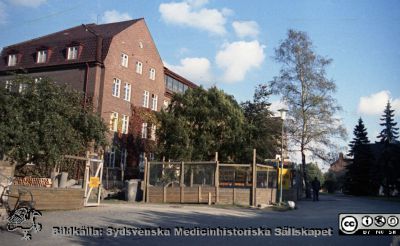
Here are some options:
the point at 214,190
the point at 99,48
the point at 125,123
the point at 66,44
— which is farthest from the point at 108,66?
the point at 214,190

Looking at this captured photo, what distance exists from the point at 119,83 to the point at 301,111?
56.2 feet

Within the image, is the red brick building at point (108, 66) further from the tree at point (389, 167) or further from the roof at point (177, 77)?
the tree at point (389, 167)

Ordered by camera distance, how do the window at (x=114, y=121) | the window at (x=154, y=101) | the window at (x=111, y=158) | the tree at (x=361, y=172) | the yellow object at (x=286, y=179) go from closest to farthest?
the yellow object at (x=286, y=179), the window at (x=111, y=158), the window at (x=114, y=121), the window at (x=154, y=101), the tree at (x=361, y=172)

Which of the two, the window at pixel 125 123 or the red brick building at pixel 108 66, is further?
the window at pixel 125 123

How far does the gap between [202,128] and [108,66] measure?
1118 centimetres

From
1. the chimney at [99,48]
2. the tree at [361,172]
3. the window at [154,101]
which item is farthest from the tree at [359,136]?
the chimney at [99,48]

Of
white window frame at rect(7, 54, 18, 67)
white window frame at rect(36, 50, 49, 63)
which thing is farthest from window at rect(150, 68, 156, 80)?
white window frame at rect(7, 54, 18, 67)

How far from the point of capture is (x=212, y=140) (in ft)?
110

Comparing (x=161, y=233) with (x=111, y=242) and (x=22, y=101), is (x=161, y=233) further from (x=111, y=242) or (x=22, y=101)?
(x=22, y=101)

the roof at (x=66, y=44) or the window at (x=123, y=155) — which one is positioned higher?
the roof at (x=66, y=44)

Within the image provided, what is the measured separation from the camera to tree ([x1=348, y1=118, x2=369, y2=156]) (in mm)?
59281

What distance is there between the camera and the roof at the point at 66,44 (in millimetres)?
39625

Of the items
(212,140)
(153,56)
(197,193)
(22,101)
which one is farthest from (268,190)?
(153,56)

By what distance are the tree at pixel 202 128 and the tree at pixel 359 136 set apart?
3031 centimetres
